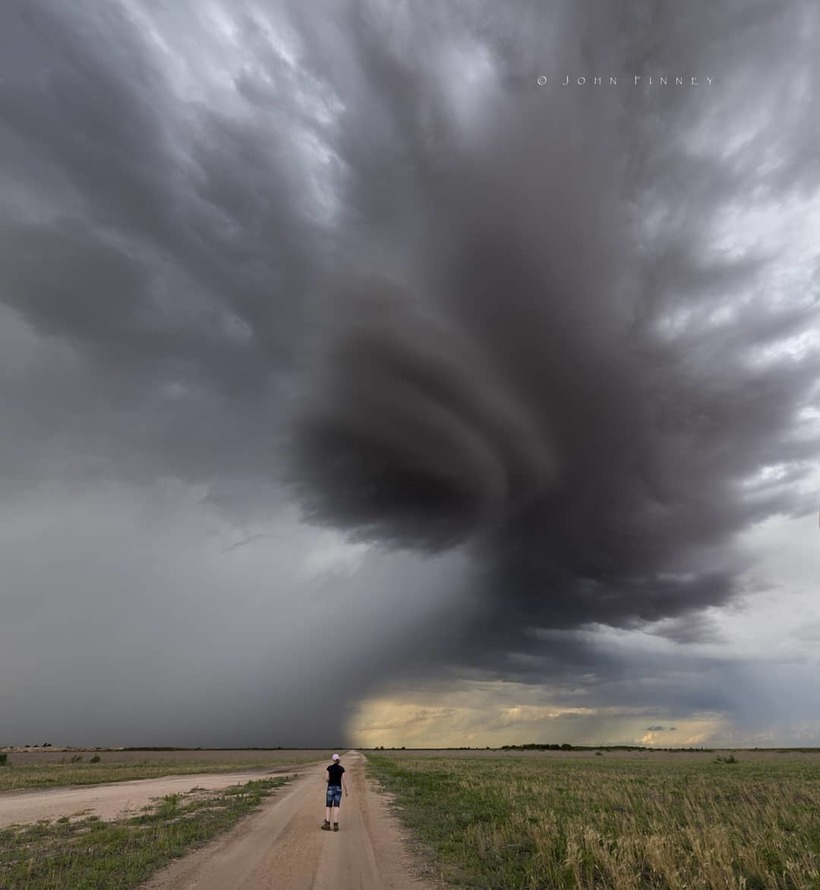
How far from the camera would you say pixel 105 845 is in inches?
707

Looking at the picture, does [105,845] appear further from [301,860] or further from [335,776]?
[335,776]

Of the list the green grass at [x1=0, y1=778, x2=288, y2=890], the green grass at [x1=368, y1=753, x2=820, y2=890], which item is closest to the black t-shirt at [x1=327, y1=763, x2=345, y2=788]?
the green grass at [x1=368, y1=753, x2=820, y2=890]

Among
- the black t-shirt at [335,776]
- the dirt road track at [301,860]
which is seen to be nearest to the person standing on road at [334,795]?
Answer: the black t-shirt at [335,776]

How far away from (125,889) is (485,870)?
844 centimetres

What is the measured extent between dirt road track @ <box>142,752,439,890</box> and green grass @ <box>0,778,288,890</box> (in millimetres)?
902

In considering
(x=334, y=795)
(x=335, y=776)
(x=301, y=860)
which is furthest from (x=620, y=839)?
(x=335, y=776)

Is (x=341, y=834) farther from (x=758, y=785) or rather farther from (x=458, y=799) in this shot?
(x=758, y=785)

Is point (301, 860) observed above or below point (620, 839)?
below

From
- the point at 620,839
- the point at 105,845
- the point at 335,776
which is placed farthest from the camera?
the point at 335,776

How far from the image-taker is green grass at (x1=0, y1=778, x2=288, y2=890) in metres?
13.8

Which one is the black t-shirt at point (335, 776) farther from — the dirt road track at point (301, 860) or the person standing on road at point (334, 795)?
the dirt road track at point (301, 860)

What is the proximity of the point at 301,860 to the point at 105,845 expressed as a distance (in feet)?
24.9

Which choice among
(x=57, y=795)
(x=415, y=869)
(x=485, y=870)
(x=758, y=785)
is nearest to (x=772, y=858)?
(x=485, y=870)

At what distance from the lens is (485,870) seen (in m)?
14.2
